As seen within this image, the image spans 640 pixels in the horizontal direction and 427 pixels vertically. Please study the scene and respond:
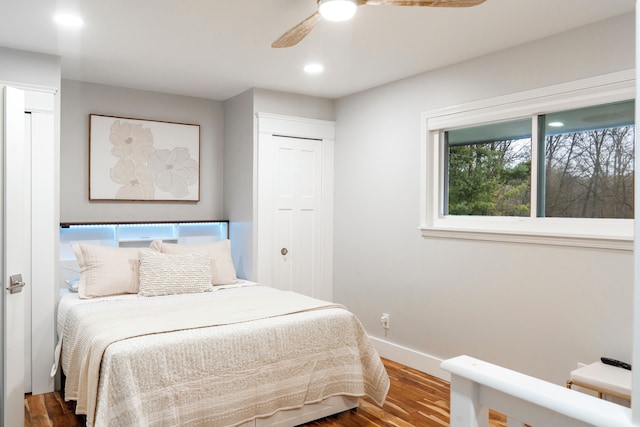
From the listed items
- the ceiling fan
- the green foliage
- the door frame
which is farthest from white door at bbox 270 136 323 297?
the ceiling fan

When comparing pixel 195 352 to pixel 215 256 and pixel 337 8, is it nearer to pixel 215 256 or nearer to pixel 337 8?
pixel 215 256

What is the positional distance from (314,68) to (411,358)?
252 cm

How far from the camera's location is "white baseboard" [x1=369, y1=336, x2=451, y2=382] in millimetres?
3707

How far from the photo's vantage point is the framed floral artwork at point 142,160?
13.6 feet

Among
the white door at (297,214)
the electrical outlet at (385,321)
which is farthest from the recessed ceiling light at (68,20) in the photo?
the electrical outlet at (385,321)

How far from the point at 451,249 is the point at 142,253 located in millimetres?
2405

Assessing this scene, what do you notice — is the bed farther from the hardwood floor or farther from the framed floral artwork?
the framed floral artwork

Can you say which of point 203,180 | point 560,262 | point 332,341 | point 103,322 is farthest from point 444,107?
point 103,322

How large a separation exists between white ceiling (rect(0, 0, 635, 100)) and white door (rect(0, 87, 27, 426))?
723mm

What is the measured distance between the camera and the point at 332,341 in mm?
2973

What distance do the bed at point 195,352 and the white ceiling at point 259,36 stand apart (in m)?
1.48

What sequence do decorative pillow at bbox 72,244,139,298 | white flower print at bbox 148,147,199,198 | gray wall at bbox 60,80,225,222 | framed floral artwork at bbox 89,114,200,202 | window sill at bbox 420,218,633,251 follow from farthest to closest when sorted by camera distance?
white flower print at bbox 148,147,199,198, framed floral artwork at bbox 89,114,200,202, gray wall at bbox 60,80,225,222, decorative pillow at bbox 72,244,139,298, window sill at bbox 420,218,633,251

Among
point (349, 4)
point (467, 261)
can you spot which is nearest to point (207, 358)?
point (349, 4)

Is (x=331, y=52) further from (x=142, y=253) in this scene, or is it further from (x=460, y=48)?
(x=142, y=253)
